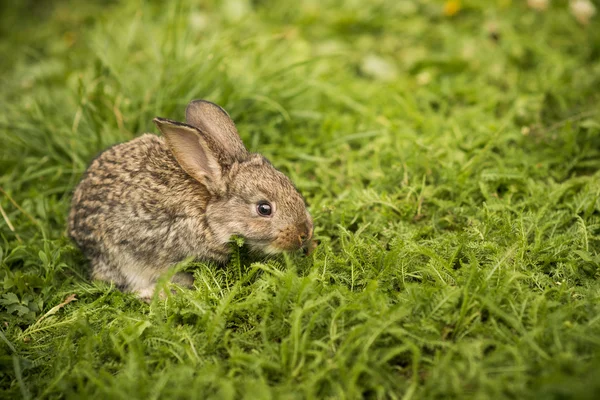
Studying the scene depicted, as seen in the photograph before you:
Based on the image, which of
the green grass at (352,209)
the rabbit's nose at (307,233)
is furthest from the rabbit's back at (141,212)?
the rabbit's nose at (307,233)

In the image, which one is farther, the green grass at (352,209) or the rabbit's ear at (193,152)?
the rabbit's ear at (193,152)

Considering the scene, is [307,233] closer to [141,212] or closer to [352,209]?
[352,209]

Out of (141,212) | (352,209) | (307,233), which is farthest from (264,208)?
(141,212)

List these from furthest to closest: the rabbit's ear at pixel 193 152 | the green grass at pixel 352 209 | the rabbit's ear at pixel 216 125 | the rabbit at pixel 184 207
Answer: the rabbit's ear at pixel 216 125 < the rabbit at pixel 184 207 < the rabbit's ear at pixel 193 152 < the green grass at pixel 352 209

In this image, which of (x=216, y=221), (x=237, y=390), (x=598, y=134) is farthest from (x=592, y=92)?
(x=237, y=390)

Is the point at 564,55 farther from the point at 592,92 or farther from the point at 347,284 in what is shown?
the point at 347,284

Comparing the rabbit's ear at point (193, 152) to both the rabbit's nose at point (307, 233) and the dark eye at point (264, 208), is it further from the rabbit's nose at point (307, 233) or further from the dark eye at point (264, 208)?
the rabbit's nose at point (307, 233)

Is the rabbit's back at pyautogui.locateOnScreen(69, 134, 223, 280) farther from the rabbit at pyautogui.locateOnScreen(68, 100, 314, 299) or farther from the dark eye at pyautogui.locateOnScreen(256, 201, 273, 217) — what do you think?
the dark eye at pyautogui.locateOnScreen(256, 201, 273, 217)
